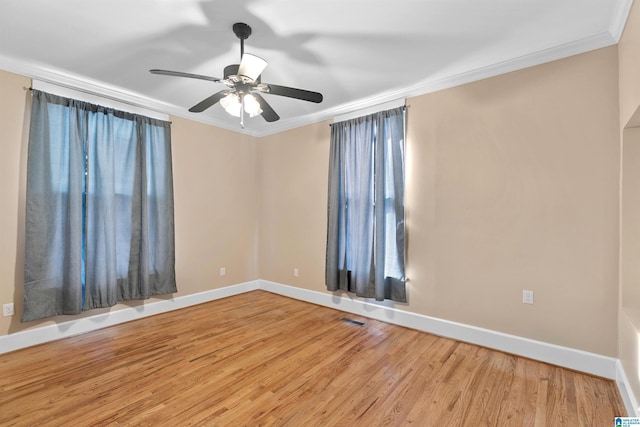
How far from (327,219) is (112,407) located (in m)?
2.86

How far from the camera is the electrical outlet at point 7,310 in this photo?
268cm

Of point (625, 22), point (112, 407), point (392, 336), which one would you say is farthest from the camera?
point (392, 336)

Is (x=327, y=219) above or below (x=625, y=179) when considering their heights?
below

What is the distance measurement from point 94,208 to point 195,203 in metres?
1.20

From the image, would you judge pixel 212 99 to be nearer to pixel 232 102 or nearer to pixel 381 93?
pixel 232 102

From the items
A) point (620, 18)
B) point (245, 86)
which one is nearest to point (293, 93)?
point (245, 86)

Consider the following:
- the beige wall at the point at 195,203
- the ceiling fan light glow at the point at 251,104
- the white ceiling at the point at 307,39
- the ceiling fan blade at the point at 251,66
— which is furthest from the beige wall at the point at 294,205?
the ceiling fan blade at the point at 251,66

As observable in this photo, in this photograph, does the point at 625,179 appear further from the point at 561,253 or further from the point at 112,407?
the point at 112,407

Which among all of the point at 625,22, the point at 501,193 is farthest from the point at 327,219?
the point at 625,22

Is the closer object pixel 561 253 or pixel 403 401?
pixel 403 401

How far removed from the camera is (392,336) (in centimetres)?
306

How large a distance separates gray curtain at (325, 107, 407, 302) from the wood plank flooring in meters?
0.65

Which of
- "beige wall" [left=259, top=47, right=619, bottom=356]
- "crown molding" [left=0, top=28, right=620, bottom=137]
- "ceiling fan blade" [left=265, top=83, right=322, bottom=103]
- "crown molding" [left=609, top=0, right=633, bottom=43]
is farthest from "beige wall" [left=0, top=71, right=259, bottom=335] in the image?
"crown molding" [left=609, top=0, right=633, bottom=43]

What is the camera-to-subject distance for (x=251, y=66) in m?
2.02
